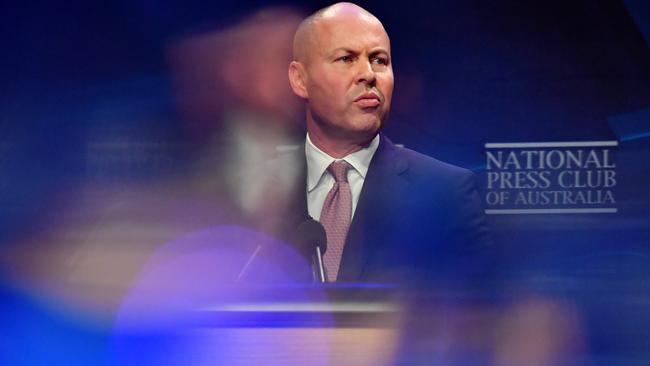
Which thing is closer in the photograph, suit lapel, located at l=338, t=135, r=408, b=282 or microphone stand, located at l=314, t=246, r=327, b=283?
microphone stand, located at l=314, t=246, r=327, b=283

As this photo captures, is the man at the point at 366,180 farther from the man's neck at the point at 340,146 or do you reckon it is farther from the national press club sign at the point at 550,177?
the national press club sign at the point at 550,177

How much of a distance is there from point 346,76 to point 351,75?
11 millimetres

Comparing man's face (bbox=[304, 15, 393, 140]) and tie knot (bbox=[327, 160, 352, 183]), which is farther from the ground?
man's face (bbox=[304, 15, 393, 140])

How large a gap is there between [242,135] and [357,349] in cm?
190

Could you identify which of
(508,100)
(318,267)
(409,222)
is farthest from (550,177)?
(318,267)

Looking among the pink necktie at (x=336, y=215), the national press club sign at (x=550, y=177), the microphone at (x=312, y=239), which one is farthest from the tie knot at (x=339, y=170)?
the national press club sign at (x=550, y=177)

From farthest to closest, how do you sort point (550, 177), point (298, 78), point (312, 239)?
point (550, 177)
point (298, 78)
point (312, 239)

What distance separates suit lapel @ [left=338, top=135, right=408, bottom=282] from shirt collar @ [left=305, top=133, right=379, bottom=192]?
0.01 metres

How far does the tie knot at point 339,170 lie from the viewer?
172 cm

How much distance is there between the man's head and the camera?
168cm

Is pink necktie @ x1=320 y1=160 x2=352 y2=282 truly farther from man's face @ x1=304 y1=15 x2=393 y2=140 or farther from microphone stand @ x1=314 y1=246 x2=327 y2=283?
microphone stand @ x1=314 y1=246 x2=327 y2=283

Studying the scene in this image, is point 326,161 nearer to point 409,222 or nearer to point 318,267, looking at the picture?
point 409,222

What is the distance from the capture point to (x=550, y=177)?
242 centimetres

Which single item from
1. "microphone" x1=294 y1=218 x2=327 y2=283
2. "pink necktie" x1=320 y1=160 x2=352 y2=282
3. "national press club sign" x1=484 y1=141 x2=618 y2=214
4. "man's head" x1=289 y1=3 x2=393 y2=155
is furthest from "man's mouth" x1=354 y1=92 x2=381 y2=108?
"national press club sign" x1=484 y1=141 x2=618 y2=214
